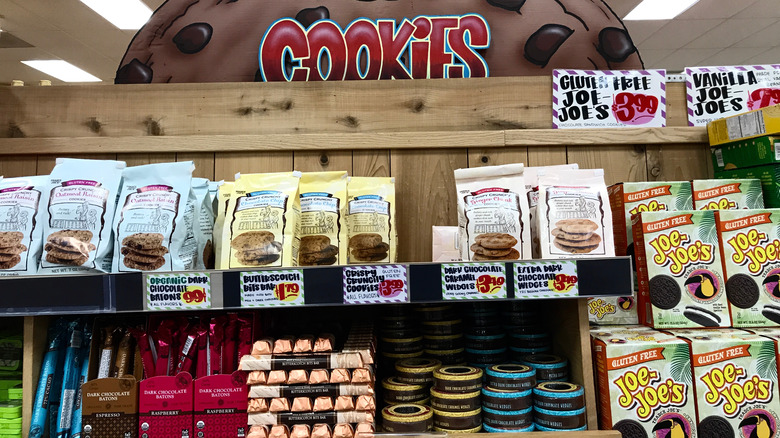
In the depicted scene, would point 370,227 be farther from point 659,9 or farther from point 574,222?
point 659,9

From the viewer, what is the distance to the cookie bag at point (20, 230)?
129 cm

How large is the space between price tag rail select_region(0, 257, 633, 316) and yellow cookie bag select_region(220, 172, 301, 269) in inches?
6.1

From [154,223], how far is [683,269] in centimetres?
149

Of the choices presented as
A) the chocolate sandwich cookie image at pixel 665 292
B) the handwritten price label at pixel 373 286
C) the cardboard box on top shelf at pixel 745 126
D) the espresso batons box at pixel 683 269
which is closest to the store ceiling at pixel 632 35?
the cardboard box on top shelf at pixel 745 126

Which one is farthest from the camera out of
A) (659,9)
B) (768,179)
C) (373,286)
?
(659,9)

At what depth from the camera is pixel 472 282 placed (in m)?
1.11

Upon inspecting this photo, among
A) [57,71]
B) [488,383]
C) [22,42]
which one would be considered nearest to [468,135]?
[488,383]

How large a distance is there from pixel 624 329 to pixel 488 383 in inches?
18.9

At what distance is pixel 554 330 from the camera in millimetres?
1448

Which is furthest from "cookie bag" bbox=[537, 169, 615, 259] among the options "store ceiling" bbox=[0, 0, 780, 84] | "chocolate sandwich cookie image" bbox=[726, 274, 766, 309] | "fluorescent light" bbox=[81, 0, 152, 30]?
"fluorescent light" bbox=[81, 0, 152, 30]

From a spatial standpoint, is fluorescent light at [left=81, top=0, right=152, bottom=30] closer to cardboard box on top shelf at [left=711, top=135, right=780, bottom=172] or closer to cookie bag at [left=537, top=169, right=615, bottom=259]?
cookie bag at [left=537, top=169, right=615, bottom=259]

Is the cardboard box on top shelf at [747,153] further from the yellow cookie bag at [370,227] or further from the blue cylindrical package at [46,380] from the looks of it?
the blue cylindrical package at [46,380]

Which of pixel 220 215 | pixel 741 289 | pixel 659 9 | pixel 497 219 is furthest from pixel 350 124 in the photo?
pixel 659 9

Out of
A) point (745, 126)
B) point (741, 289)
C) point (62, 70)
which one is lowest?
point (741, 289)
